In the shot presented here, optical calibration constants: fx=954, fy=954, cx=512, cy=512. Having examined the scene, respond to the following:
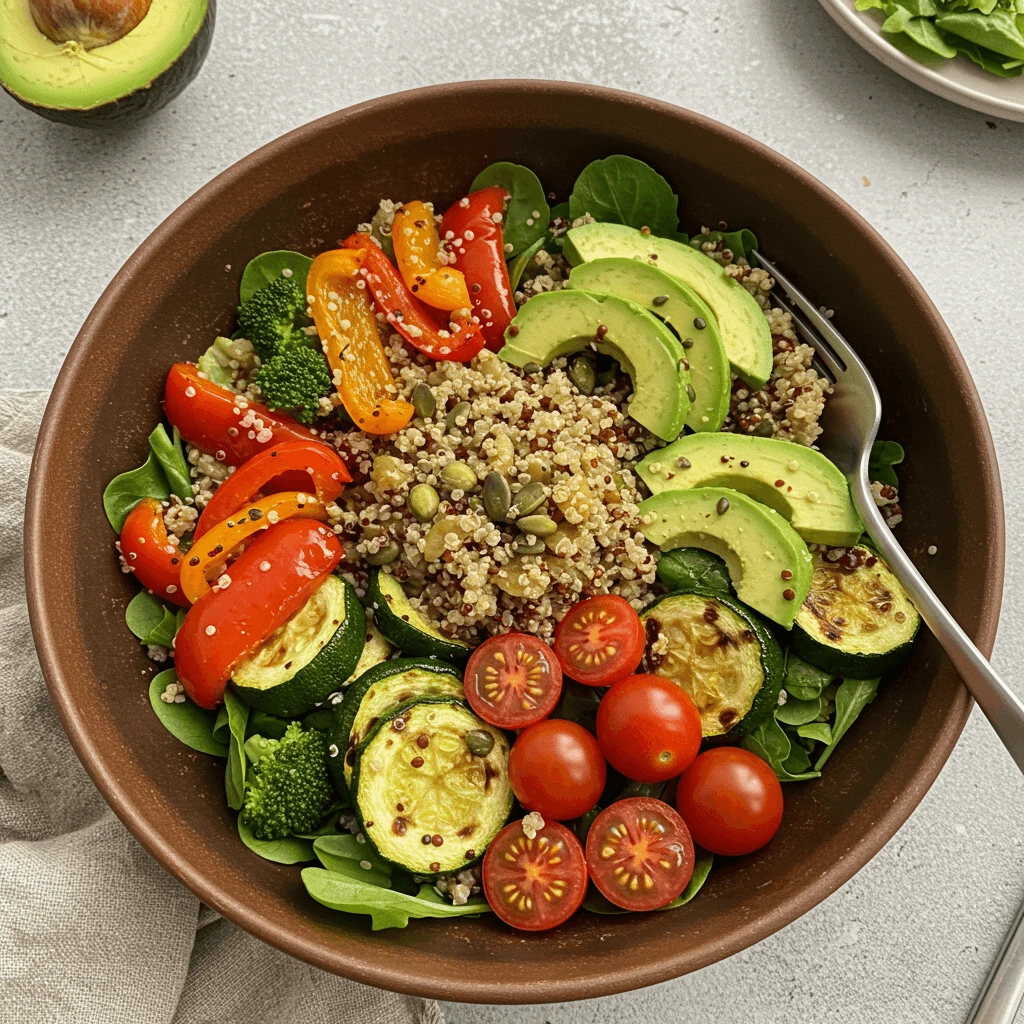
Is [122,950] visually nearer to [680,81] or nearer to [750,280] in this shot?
[750,280]

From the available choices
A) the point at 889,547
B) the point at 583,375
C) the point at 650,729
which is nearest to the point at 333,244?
the point at 583,375

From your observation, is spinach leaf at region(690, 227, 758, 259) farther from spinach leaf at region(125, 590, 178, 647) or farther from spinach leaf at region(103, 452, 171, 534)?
spinach leaf at region(125, 590, 178, 647)

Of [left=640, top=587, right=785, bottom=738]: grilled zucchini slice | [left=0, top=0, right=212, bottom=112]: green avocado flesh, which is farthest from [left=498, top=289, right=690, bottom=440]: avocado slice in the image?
[left=0, top=0, right=212, bottom=112]: green avocado flesh

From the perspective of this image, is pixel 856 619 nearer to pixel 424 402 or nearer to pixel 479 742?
pixel 479 742

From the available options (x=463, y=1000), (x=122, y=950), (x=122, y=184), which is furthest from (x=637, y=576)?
(x=122, y=184)

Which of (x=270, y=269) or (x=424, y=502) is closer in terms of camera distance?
(x=424, y=502)

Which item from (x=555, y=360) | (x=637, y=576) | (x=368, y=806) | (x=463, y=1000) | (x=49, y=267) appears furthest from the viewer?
(x=49, y=267)

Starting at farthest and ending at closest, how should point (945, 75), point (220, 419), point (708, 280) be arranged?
1. point (945, 75)
2. point (708, 280)
3. point (220, 419)

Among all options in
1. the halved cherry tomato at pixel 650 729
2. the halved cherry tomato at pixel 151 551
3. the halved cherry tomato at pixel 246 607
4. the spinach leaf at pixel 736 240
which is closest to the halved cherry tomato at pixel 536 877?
the halved cherry tomato at pixel 650 729
